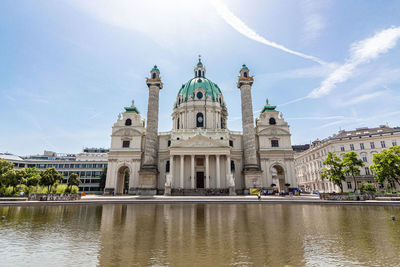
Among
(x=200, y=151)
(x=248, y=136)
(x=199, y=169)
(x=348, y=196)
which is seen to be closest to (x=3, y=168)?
(x=200, y=151)

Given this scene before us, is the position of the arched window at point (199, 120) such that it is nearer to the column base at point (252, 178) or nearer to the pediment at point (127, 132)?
the pediment at point (127, 132)

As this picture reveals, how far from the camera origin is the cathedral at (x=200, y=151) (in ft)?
154

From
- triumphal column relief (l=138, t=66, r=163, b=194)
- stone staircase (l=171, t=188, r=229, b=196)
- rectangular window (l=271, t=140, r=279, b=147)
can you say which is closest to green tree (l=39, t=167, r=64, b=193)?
triumphal column relief (l=138, t=66, r=163, b=194)

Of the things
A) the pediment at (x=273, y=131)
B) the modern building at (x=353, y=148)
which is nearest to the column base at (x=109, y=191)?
the pediment at (x=273, y=131)

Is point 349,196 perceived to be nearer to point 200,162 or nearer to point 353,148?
point 200,162

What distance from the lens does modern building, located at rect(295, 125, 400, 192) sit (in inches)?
1994

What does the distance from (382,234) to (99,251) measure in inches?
464

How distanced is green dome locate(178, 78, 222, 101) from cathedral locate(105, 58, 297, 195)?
1973 millimetres

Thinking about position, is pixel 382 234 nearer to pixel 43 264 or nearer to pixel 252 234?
pixel 252 234

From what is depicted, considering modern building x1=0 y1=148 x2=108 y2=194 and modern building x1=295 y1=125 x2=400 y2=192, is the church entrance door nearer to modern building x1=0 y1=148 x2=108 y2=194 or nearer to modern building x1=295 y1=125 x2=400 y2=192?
modern building x1=295 y1=125 x2=400 y2=192

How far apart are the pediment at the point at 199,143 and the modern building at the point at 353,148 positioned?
97.5ft

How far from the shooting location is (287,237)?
9.66 m

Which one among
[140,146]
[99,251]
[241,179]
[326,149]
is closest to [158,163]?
[140,146]

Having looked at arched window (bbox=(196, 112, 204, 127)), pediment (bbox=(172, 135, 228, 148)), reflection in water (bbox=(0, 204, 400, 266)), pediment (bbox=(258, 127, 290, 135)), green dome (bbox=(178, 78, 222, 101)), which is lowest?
reflection in water (bbox=(0, 204, 400, 266))
